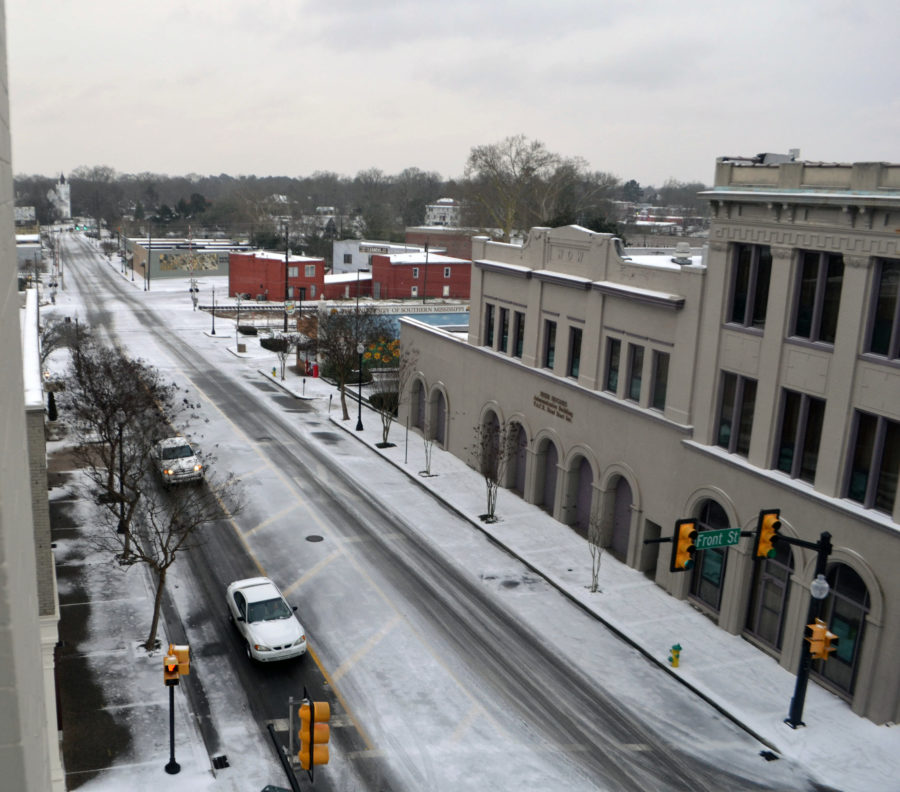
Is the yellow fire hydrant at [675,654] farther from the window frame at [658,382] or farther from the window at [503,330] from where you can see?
the window at [503,330]

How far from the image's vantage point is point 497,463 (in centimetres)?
3325

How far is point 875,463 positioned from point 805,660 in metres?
4.98

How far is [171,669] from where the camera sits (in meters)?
17.3

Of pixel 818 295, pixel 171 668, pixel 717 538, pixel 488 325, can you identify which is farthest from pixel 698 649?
pixel 488 325

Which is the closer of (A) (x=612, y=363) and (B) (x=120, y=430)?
(B) (x=120, y=430)

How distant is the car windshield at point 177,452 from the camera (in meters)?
35.3

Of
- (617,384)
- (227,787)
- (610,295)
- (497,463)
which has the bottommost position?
(227,787)

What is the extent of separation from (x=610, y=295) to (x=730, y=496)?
844 centimetres

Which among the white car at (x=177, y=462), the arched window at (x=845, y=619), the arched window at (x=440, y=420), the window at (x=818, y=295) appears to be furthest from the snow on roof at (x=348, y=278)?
the arched window at (x=845, y=619)

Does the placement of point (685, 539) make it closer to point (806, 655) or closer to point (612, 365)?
point (806, 655)

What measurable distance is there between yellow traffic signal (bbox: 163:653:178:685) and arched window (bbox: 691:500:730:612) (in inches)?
610

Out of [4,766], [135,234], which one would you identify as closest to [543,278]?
[4,766]

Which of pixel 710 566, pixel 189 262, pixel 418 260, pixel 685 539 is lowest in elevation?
pixel 710 566

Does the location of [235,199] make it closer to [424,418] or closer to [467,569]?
[424,418]
